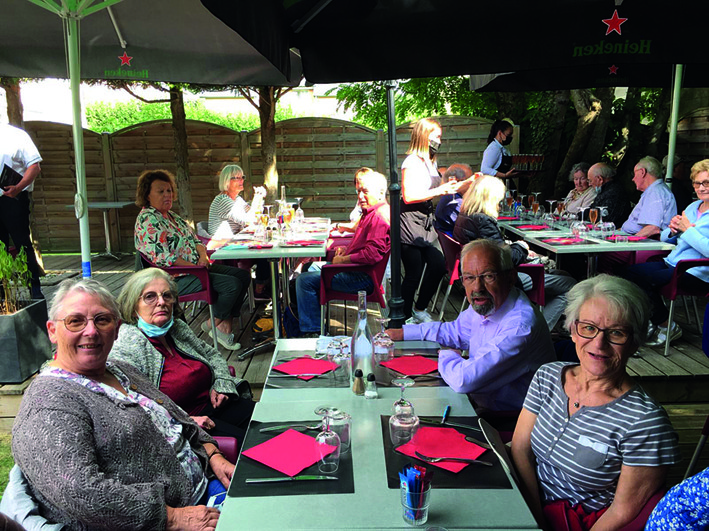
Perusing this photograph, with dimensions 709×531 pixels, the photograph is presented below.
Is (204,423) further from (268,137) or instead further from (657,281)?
(268,137)

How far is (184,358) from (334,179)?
287 inches

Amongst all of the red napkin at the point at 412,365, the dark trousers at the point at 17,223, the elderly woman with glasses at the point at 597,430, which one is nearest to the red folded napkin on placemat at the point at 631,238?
the red napkin at the point at 412,365

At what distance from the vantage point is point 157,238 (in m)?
4.53

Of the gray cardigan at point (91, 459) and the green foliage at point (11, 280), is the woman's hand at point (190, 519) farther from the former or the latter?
the green foliage at point (11, 280)

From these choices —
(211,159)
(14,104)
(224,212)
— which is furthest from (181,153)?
(224,212)

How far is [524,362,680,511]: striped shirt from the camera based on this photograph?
174cm

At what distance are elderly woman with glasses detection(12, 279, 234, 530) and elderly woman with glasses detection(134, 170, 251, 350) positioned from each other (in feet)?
7.74

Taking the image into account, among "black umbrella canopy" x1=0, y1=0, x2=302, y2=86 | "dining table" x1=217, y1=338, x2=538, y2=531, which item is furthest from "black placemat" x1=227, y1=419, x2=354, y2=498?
"black umbrella canopy" x1=0, y1=0, x2=302, y2=86

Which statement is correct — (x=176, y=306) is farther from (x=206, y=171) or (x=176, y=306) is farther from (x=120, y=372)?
(x=206, y=171)

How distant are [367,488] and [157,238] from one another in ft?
11.2

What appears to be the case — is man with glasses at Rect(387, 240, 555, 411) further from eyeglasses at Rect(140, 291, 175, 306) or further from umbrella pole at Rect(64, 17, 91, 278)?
umbrella pole at Rect(64, 17, 91, 278)

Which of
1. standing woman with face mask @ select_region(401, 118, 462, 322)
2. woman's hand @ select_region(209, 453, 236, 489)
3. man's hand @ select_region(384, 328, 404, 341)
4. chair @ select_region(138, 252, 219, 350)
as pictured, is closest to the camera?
woman's hand @ select_region(209, 453, 236, 489)

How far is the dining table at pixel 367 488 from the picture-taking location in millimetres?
1480

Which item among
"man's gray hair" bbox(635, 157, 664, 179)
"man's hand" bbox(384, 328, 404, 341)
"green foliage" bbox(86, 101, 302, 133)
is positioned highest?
"green foliage" bbox(86, 101, 302, 133)
